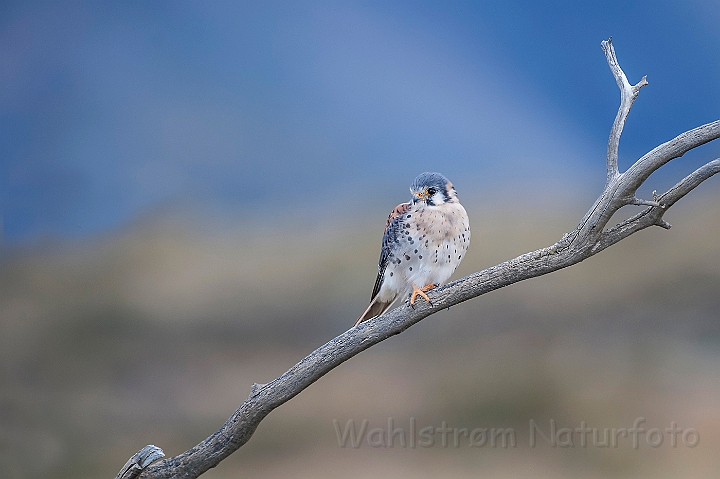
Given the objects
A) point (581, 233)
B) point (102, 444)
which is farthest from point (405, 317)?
point (102, 444)

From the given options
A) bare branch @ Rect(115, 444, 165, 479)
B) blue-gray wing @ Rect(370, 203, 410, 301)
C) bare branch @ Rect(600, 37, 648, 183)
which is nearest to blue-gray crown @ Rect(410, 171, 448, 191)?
blue-gray wing @ Rect(370, 203, 410, 301)

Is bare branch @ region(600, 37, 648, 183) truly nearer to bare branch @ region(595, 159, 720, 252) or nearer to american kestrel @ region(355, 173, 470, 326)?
bare branch @ region(595, 159, 720, 252)

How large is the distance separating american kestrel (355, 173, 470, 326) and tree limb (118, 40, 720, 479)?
262mm

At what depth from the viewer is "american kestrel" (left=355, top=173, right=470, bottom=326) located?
2.68 metres

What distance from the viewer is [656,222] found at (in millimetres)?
2230

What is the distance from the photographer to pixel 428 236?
2.68 meters

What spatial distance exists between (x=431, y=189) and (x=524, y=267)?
1.85ft

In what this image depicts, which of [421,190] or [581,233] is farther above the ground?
[421,190]

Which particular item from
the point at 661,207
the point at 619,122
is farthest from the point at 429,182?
the point at 661,207

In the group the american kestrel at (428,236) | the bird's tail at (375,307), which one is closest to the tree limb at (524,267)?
the american kestrel at (428,236)

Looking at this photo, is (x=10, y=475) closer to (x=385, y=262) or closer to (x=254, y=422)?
(x=254, y=422)

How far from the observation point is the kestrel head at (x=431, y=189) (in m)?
2.69

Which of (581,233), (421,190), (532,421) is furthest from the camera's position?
(532,421)

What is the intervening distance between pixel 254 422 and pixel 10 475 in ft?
9.47
